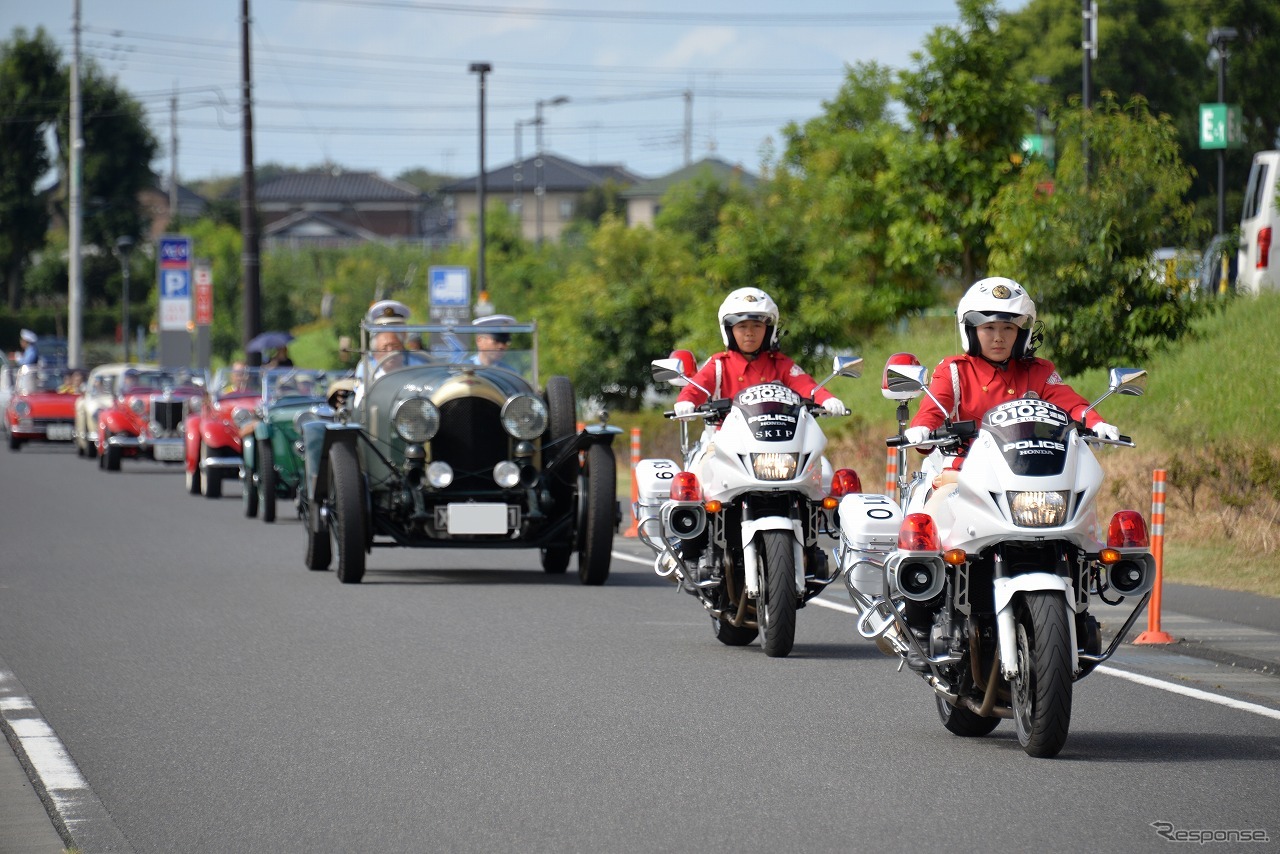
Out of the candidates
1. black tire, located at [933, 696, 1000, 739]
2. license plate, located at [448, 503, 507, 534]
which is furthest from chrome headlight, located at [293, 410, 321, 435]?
black tire, located at [933, 696, 1000, 739]

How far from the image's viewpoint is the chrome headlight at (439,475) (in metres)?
13.9

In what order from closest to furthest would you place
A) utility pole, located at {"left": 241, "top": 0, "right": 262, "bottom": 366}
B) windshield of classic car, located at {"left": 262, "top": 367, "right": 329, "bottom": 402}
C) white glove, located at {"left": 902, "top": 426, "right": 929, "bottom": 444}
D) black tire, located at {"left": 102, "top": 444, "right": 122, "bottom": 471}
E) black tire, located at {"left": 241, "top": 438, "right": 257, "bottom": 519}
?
white glove, located at {"left": 902, "top": 426, "right": 929, "bottom": 444} → black tire, located at {"left": 241, "top": 438, "right": 257, "bottom": 519} → windshield of classic car, located at {"left": 262, "top": 367, "right": 329, "bottom": 402} → black tire, located at {"left": 102, "top": 444, "right": 122, "bottom": 471} → utility pole, located at {"left": 241, "top": 0, "right": 262, "bottom": 366}

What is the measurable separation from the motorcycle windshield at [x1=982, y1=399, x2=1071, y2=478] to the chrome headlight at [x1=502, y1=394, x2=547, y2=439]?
7.05m

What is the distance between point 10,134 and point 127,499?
68667 millimetres

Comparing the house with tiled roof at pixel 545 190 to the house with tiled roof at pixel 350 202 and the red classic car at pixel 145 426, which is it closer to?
the house with tiled roof at pixel 350 202

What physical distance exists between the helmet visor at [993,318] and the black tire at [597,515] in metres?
5.93

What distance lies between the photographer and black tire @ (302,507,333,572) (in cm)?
1476

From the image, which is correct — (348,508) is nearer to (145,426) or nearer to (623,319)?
(145,426)

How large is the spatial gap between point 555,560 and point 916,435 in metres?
7.55

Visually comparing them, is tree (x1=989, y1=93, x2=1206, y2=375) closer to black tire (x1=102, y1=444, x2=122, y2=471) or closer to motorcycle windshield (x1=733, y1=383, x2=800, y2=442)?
motorcycle windshield (x1=733, y1=383, x2=800, y2=442)

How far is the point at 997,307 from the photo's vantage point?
313 inches

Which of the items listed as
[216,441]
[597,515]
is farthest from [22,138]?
[597,515]

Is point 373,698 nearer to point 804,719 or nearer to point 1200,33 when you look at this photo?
point 804,719

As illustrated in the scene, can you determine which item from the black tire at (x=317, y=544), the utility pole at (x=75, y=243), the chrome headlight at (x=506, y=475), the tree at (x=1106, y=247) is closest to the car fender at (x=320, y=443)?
the black tire at (x=317, y=544)
